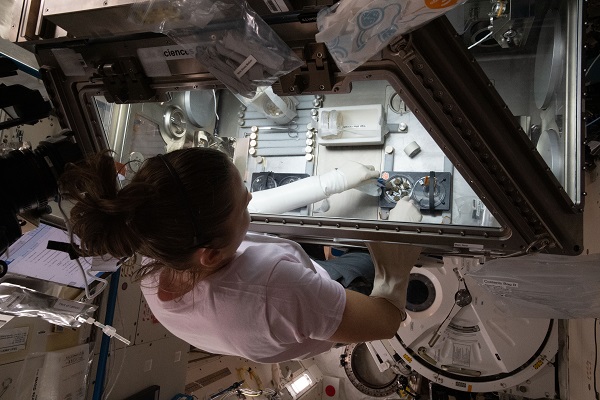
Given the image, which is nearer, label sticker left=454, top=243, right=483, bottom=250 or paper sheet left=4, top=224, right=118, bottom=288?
label sticker left=454, top=243, right=483, bottom=250

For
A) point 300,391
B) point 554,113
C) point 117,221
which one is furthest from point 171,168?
point 300,391

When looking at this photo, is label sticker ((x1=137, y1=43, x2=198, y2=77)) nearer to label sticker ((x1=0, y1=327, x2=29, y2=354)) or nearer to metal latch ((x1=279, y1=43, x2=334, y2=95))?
metal latch ((x1=279, y1=43, x2=334, y2=95))

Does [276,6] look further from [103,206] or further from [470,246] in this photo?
[470,246]

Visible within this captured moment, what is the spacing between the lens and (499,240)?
145 centimetres

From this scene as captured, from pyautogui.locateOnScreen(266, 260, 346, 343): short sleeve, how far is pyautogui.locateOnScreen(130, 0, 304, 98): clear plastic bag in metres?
0.57

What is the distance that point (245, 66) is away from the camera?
1147 millimetres

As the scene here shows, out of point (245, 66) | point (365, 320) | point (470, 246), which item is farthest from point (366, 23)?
point (470, 246)

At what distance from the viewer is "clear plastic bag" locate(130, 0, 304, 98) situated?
1.06m

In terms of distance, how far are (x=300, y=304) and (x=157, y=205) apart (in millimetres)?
472

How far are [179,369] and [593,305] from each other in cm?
268

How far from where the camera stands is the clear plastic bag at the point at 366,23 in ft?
2.81

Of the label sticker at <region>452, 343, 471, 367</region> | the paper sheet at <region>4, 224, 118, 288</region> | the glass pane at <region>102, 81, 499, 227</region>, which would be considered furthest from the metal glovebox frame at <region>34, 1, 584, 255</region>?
the label sticker at <region>452, 343, 471, 367</region>

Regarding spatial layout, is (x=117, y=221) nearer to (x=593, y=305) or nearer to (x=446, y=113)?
(x=446, y=113)

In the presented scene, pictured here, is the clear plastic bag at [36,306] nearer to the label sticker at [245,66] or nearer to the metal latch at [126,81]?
the metal latch at [126,81]
